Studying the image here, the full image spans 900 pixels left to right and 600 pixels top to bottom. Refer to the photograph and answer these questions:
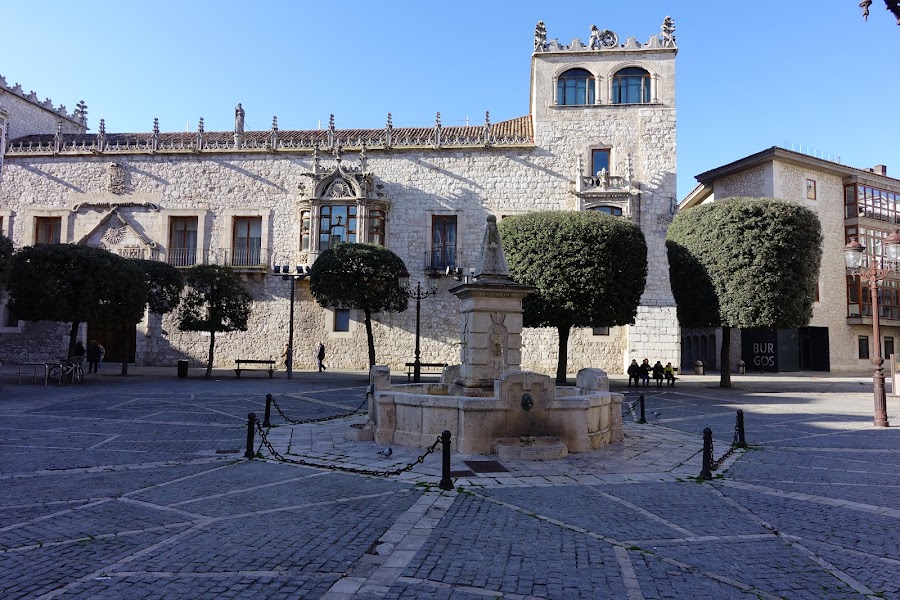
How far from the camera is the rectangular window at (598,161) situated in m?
29.4

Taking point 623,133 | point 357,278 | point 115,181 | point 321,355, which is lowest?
point 321,355

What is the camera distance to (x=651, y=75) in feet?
94.9

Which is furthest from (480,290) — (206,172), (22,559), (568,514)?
(206,172)

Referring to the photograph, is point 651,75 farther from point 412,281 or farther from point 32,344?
point 32,344

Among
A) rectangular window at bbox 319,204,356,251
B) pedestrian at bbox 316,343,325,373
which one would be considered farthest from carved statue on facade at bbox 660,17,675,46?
pedestrian at bbox 316,343,325,373

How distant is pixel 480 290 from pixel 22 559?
7.25 meters

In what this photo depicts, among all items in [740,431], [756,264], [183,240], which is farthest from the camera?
[183,240]

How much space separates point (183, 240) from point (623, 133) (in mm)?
24008

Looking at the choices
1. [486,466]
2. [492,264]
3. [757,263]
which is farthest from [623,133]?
[486,466]

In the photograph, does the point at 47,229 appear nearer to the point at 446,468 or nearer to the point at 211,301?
the point at 211,301

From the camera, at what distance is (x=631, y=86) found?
96.0ft

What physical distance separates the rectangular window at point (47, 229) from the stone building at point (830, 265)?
36870 millimetres

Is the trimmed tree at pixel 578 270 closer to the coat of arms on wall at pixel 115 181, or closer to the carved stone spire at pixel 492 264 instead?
the carved stone spire at pixel 492 264

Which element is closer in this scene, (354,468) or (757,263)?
(354,468)
